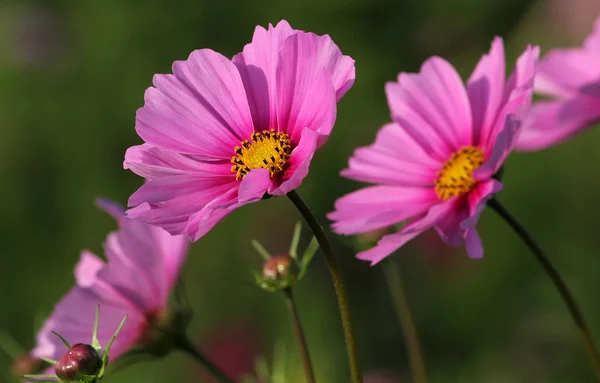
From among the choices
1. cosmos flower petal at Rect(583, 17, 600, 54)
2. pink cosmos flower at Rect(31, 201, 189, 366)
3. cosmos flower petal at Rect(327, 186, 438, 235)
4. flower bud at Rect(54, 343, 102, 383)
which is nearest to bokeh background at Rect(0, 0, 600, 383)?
pink cosmos flower at Rect(31, 201, 189, 366)

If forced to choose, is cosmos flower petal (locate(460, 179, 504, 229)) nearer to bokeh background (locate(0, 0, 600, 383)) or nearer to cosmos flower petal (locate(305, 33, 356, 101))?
cosmos flower petal (locate(305, 33, 356, 101))

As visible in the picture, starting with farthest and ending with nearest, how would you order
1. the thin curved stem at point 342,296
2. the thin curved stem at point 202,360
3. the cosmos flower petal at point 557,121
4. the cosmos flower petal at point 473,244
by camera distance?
the cosmos flower petal at point 557,121 < the thin curved stem at point 202,360 < the cosmos flower petal at point 473,244 < the thin curved stem at point 342,296

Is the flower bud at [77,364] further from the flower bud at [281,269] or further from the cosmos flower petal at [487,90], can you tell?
the cosmos flower petal at [487,90]

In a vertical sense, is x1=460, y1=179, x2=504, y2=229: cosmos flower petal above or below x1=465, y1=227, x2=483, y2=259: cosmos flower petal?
above

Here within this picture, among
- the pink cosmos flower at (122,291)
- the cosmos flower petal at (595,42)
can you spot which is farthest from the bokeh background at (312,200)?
the cosmos flower petal at (595,42)

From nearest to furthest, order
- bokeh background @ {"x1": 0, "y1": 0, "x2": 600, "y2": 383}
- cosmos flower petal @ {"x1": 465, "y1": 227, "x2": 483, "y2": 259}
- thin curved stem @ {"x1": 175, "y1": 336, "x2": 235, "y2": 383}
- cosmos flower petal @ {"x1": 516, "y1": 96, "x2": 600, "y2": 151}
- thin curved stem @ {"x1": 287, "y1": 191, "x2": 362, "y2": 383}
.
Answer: thin curved stem @ {"x1": 287, "y1": 191, "x2": 362, "y2": 383}, cosmos flower petal @ {"x1": 465, "y1": 227, "x2": 483, "y2": 259}, thin curved stem @ {"x1": 175, "y1": 336, "x2": 235, "y2": 383}, cosmos flower petal @ {"x1": 516, "y1": 96, "x2": 600, "y2": 151}, bokeh background @ {"x1": 0, "y1": 0, "x2": 600, "y2": 383}

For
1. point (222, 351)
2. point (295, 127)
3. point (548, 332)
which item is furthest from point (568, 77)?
point (222, 351)
